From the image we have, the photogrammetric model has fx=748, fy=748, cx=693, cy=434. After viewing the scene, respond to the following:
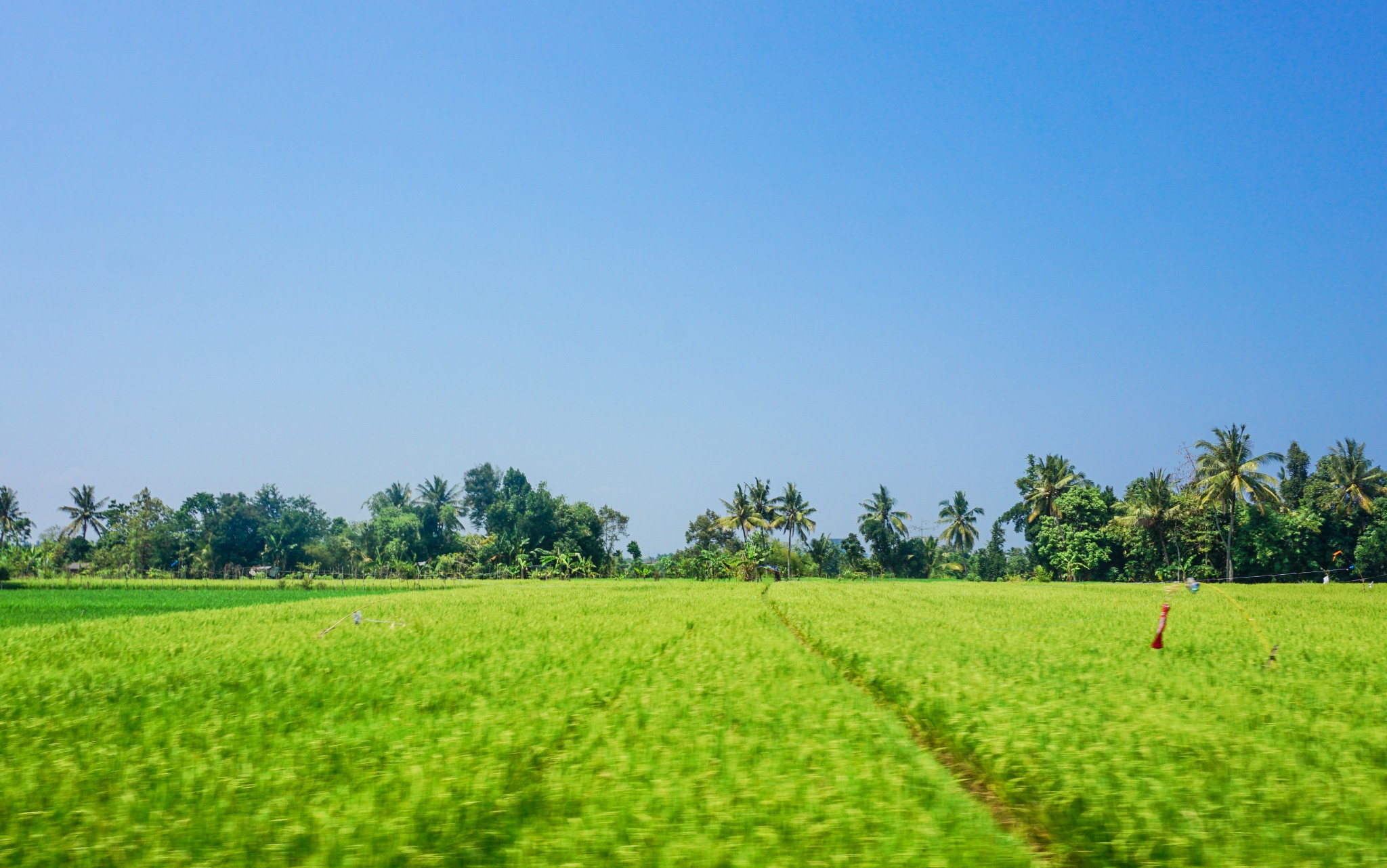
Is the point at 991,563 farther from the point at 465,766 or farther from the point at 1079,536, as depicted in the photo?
the point at 465,766

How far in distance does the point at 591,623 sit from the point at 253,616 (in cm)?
1012

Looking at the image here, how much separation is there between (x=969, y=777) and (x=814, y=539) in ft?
225

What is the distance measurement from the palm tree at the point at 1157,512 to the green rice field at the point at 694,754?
47.7 meters

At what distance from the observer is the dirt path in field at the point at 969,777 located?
4605 mm

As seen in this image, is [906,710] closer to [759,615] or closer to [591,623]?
[591,623]

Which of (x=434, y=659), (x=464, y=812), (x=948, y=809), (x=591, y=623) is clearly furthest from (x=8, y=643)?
(x=948, y=809)

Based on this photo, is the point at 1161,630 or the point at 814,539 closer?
the point at 1161,630

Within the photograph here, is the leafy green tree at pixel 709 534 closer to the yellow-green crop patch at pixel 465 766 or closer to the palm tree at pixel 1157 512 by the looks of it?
the palm tree at pixel 1157 512

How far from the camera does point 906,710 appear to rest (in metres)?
7.98

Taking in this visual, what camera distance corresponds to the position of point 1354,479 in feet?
178

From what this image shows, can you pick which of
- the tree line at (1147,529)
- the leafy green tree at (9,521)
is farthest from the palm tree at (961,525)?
the leafy green tree at (9,521)

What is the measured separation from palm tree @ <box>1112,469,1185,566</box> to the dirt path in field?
177 feet

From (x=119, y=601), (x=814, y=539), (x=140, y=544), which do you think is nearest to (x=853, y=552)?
(x=814, y=539)

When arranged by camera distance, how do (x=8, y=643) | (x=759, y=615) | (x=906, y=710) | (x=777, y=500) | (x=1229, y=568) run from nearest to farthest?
(x=906, y=710) → (x=8, y=643) → (x=759, y=615) → (x=1229, y=568) → (x=777, y=500)
